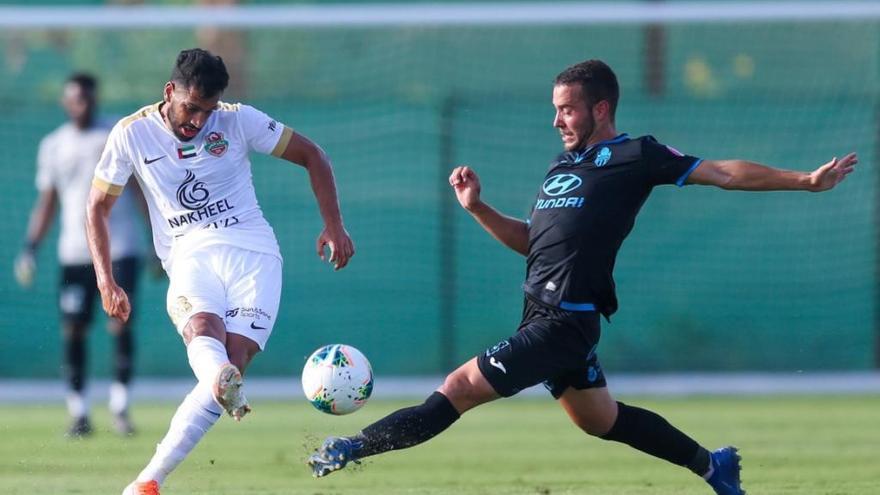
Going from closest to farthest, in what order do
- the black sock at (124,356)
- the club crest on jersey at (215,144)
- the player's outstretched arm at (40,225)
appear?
the club crest on jersey at (215,144)
the black sock at (124,356)
the player's outstretched arm at (40,225)

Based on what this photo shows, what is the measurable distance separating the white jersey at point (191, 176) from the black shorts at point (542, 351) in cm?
129

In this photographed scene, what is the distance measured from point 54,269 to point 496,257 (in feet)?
14.9

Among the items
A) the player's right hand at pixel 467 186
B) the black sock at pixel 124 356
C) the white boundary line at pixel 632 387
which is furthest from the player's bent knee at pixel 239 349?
the white boundary line at pixel 632 387

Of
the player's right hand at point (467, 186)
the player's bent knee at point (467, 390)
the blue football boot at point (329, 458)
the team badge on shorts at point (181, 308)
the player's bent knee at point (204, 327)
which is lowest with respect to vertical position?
the blue football boot at point (329, 458)

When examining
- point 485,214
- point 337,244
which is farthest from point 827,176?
point 337,244

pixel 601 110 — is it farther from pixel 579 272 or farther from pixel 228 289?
pixel 228 289

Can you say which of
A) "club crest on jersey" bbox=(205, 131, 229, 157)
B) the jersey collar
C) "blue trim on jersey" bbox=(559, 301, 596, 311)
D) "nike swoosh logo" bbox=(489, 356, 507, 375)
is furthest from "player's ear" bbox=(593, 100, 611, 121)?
"club crest on jersey" bbox=(205, 131, 229, 157)

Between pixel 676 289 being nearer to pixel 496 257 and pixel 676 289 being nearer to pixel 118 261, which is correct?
pixel 496 257

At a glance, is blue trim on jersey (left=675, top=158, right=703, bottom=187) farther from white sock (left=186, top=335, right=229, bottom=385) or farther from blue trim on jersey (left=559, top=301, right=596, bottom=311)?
white sock (left=186, top=335, right=229, bottom=385)

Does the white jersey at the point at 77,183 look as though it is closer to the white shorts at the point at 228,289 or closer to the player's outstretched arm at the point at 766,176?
the white shorts at the point at 228,289

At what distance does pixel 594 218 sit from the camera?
22.2 feet

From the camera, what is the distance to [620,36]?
16359 millimetres

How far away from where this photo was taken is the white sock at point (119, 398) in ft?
36.7

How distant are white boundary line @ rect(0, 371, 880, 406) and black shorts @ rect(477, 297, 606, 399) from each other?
24.7 feet
